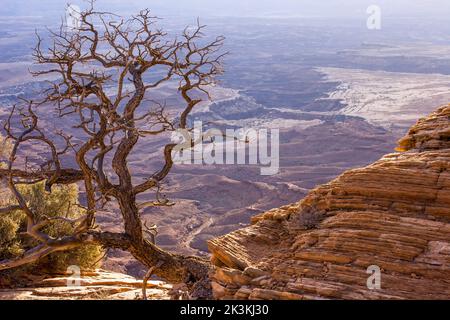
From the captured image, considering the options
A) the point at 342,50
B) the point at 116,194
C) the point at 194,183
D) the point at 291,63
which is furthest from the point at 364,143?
the point at 342,50

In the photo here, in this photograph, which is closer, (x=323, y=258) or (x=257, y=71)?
(x=323, y=258)

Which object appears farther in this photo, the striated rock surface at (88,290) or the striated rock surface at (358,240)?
the striated rock surface at (88,290)

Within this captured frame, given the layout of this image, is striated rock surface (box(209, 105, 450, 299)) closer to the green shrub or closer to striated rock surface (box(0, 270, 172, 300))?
striated rock surface (box(0, 270, 172, 300))

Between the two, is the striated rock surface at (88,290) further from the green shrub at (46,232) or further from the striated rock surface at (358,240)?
the striated rock surface at (358,240)

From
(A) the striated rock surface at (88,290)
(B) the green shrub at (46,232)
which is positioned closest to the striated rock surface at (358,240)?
(A) the striated rock surface at (88,290)

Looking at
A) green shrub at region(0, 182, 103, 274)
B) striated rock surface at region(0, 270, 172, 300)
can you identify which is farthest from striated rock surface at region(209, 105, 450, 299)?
green shrub at region(0, 182, 103, 274)

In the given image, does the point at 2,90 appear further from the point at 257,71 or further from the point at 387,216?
the point at 387,216
